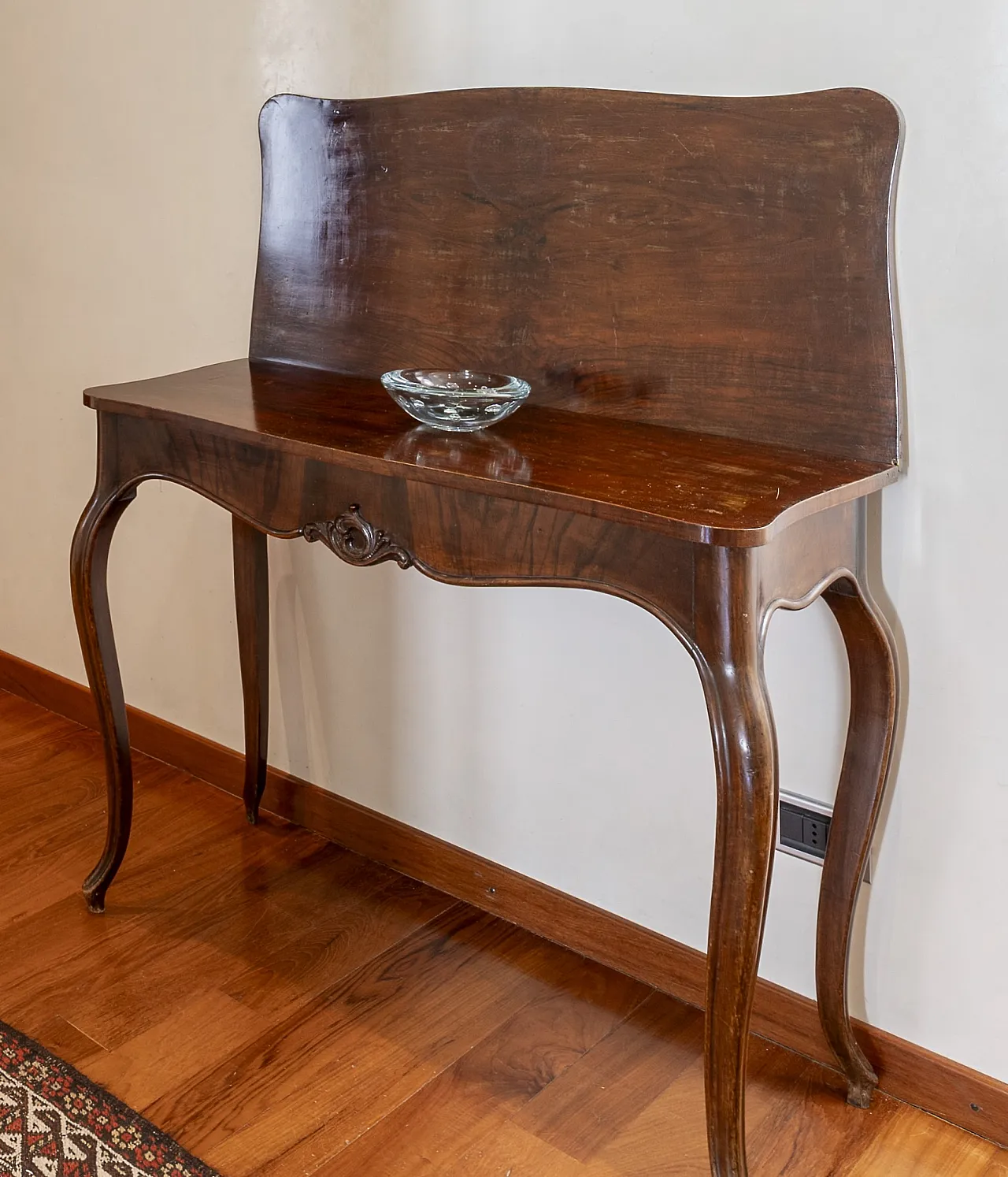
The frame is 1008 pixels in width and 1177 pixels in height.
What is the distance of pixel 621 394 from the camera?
1.46 m

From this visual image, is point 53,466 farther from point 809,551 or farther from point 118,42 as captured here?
point 809,551

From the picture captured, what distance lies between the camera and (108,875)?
186 centimetres

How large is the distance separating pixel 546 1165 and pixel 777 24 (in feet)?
4.24

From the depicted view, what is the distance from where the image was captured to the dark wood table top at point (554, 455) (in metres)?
1.11

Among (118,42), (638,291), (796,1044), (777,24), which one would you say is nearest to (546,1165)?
(796,1044)

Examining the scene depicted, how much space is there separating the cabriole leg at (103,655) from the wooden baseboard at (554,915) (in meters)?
0.37

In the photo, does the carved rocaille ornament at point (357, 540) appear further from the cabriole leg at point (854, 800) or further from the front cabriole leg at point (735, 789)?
the cabriole leg at point (854, 800)

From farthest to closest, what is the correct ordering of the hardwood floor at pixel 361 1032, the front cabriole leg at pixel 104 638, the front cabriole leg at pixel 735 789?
the front cabriole leg at pixel 104 638 → the hardwood floor at pixel 361 1032 → the front cabriole leg at pixel 735 789

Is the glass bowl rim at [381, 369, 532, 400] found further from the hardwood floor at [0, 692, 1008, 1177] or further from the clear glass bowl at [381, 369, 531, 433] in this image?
the hardwood floor at [0, 692, 1008, 1177]

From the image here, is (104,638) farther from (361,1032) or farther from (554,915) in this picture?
(554,915)

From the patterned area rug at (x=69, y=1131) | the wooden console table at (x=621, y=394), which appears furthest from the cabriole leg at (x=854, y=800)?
the patterned area rug at (x=69, y=1131)

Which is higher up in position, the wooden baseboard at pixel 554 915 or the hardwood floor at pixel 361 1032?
the wooden baseboard at pixel 554 915

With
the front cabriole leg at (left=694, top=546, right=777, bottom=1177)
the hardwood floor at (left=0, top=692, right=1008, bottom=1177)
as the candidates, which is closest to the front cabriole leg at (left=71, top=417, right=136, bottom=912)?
the hardwood floor at (left=0, top=692, right=1008, bottom=1177)

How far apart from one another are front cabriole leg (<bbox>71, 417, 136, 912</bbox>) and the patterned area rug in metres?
0.37
